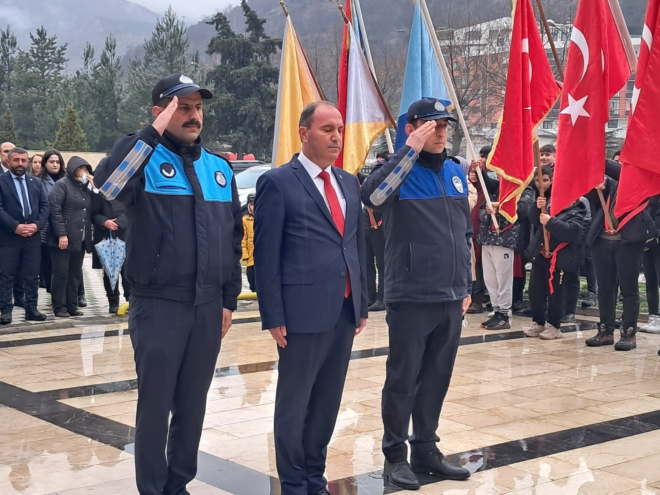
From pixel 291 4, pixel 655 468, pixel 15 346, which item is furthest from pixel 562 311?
pixel 291 4

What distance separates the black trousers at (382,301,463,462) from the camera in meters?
5.09

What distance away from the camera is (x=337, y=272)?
463 cm

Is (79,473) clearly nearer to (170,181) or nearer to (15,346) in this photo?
(170,181)

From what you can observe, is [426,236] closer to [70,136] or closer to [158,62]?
[70,136]

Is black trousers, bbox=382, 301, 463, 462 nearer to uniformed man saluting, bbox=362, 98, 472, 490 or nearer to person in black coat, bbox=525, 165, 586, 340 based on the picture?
uniformed man saluting, bbox=362, 98, 472, 490

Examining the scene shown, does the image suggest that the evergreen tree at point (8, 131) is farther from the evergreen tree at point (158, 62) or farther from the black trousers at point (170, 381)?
the black trousers at point (170, 381)

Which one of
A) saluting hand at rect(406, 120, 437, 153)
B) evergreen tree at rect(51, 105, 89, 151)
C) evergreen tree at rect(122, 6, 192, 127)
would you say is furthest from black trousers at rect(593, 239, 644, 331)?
evergreen tree at rect(122, 6, 192, 127)

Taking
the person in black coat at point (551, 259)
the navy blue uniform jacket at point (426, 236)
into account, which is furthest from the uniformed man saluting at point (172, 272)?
the person in black coat at point (551, 259)

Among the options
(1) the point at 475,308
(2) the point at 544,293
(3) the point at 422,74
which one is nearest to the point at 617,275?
(2) the point at 544,293

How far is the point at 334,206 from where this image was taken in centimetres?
475

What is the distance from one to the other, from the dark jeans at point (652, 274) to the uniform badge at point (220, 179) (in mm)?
7598

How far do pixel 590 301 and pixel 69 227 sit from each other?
283 inches

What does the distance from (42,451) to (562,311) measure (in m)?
6.52

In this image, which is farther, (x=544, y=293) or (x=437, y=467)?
(x=544, y=293)
